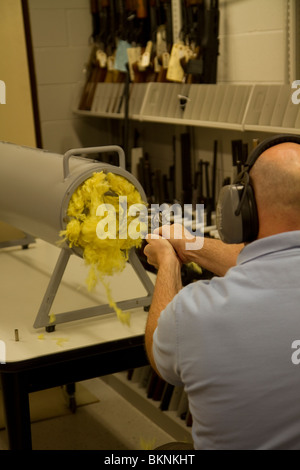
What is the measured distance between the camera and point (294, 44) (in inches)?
114

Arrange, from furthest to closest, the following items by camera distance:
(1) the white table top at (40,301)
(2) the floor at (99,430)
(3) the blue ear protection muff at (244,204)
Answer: (2) the floor at (99,430) < (1) the white table top at (40,301) < (3) the blue ear protection muff at (244,204)

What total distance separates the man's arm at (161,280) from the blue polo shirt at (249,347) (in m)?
0.24

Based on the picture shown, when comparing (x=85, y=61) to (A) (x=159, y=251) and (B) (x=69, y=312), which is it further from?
(A) (x=159, y=251)

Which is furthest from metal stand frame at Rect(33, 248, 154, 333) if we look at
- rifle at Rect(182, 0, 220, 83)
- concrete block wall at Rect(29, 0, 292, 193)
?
rifle at Rect(182, 0, 220, 83)

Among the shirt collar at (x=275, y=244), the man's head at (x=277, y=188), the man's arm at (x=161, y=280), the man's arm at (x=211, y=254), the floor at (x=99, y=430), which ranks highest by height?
the man's head at (x=277, y=188)

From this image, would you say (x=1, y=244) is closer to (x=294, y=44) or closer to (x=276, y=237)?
(x=294, y=44)

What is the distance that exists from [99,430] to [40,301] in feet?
3.78

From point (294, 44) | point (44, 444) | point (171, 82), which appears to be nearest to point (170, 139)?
point (171, 82)

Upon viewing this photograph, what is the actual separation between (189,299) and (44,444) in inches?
85.4

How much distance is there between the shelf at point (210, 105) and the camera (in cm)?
281

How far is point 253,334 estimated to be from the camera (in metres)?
1.24

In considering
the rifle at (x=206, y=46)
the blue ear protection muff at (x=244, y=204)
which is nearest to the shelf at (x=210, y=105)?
the rifle at (x=206, y=46)

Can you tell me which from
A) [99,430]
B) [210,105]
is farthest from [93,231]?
[99,430]

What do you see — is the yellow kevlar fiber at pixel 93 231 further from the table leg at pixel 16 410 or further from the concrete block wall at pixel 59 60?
the concrete block wall at pixel 59 60
